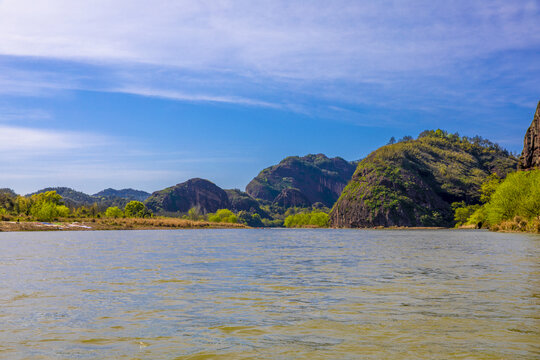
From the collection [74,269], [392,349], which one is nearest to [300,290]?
[392,349]

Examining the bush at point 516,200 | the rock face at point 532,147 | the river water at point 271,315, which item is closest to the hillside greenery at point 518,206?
the bush at point 516,200

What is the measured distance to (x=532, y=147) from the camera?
160750 mm

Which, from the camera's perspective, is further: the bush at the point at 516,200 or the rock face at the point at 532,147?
the rock face at the point at 532,147

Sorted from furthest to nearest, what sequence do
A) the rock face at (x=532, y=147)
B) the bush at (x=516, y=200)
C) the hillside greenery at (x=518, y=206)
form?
1. the rock face at (x=532, y=147)
2. the bush at (x=516, y=200)
3. the hillside greenery at (x=518, y=206)

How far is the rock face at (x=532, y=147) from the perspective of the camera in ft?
514

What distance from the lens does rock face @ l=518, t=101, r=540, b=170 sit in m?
157

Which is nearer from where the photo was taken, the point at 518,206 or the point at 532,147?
the point at 518,206

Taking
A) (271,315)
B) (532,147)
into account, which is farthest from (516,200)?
(271,315)

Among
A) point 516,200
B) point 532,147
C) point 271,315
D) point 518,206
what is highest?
point 532,147

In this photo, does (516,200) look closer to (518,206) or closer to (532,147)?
(518,206)

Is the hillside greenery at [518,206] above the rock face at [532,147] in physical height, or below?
below

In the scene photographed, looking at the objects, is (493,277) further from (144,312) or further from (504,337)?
(144,312)

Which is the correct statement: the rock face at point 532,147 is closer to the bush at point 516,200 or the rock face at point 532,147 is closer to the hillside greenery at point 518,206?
the hillside greenery at point 518,206

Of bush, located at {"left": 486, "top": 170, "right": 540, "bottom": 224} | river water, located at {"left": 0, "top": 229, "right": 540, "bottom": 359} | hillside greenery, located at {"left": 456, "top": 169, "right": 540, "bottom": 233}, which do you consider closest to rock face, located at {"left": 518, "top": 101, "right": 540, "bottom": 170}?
hillside greenery, located at {"left": 456, "top": 169, "right": 540, "bottom": 233}
